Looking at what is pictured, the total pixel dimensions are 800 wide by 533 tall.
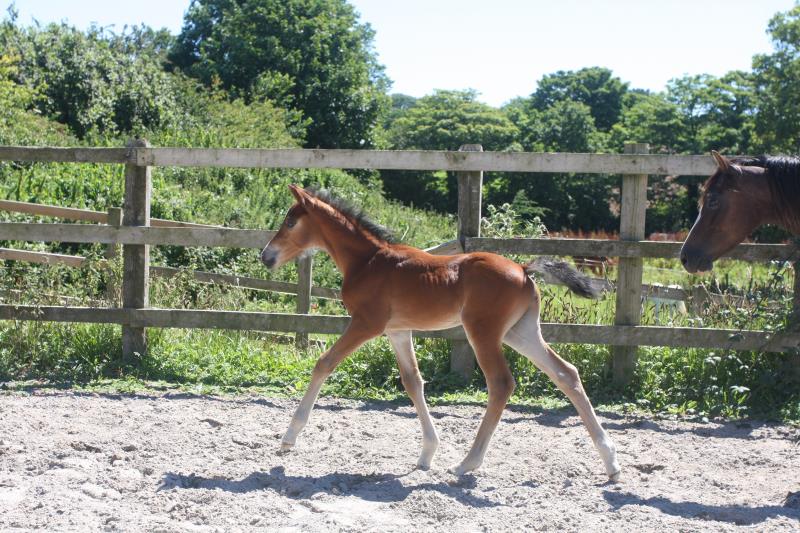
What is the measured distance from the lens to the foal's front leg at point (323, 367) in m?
4.73

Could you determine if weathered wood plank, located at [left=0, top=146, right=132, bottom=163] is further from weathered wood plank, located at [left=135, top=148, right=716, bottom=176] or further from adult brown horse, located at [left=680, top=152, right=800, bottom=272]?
adult brown horse, located at [left=680, top=152, right=800, bottom=272]

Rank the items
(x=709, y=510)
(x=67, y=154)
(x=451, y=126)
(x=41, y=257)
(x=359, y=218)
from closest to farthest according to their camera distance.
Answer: (x=709, y=510)
(x=359, y=218)
(x=67, y=154)
(x=41, y=257)
(x=451, y=126)

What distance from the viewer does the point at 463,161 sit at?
6496 mm

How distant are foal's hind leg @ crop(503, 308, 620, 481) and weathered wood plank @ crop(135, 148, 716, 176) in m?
2.02

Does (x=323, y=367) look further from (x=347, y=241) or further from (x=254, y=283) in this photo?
(x=254, y=283)

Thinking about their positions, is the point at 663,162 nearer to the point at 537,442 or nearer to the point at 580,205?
the point at 537,442

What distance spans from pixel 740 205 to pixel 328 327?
331 cm

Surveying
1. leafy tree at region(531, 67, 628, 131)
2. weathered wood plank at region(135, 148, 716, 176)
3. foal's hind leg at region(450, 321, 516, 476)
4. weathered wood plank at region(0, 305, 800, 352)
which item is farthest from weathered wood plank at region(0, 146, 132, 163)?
leafy tree at region(531, 67, 628, 131)

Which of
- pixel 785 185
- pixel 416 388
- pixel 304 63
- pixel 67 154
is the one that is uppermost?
pixel 304 63

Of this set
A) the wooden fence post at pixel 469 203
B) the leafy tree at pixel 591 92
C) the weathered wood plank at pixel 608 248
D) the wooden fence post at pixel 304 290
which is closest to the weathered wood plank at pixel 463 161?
the wooden fence post at pixel 469 203

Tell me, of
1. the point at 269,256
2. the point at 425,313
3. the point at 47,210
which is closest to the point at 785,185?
the point at 425,313

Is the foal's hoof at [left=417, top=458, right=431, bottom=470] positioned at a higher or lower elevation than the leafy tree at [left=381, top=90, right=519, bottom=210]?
lower

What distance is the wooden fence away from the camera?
20.7 feet

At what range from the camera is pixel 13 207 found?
9.96m
